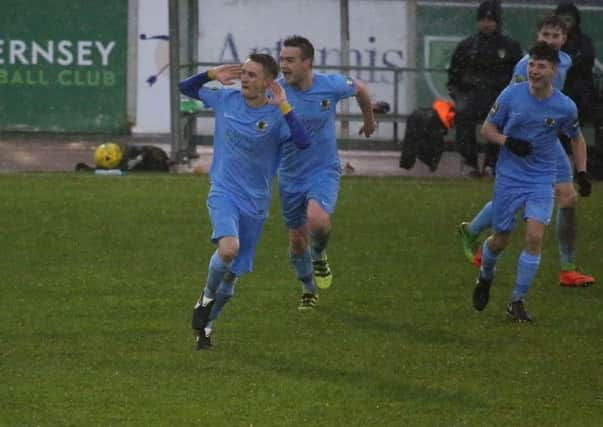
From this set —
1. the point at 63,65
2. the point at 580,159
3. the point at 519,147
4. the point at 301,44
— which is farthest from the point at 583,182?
the point at 63,65

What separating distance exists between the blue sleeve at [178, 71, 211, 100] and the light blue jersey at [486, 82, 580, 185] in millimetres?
2266

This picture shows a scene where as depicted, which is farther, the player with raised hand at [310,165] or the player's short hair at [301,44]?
the player with raised hand at [310,165]

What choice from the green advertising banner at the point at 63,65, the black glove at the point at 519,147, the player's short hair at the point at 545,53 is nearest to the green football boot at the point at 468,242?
the black glove at the point at 519,147

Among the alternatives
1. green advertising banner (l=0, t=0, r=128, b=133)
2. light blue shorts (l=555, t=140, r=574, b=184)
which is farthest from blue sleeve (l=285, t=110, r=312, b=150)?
green advertising banner (l=0, t=0, r=128, b=133)

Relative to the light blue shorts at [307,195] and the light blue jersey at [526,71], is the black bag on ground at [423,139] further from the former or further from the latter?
the light blue shorts at [307,195]

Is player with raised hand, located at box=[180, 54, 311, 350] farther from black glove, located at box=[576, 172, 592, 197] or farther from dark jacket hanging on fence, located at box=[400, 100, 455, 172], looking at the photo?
dark jacket hanging on fence, located at box=[400, 100, 455, 172]

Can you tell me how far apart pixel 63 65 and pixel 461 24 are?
6.04 m

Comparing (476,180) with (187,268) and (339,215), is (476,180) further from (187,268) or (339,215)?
(187,268)

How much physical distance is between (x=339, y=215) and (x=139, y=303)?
609cm

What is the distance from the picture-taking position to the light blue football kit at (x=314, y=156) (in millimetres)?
12977

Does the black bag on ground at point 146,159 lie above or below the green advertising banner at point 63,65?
below

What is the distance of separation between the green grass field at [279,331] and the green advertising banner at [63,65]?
7009 mm

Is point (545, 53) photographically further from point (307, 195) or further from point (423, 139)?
point (423, 139)

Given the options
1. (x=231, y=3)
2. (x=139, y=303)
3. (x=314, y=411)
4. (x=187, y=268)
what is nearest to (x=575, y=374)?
(x=314, y=411)
